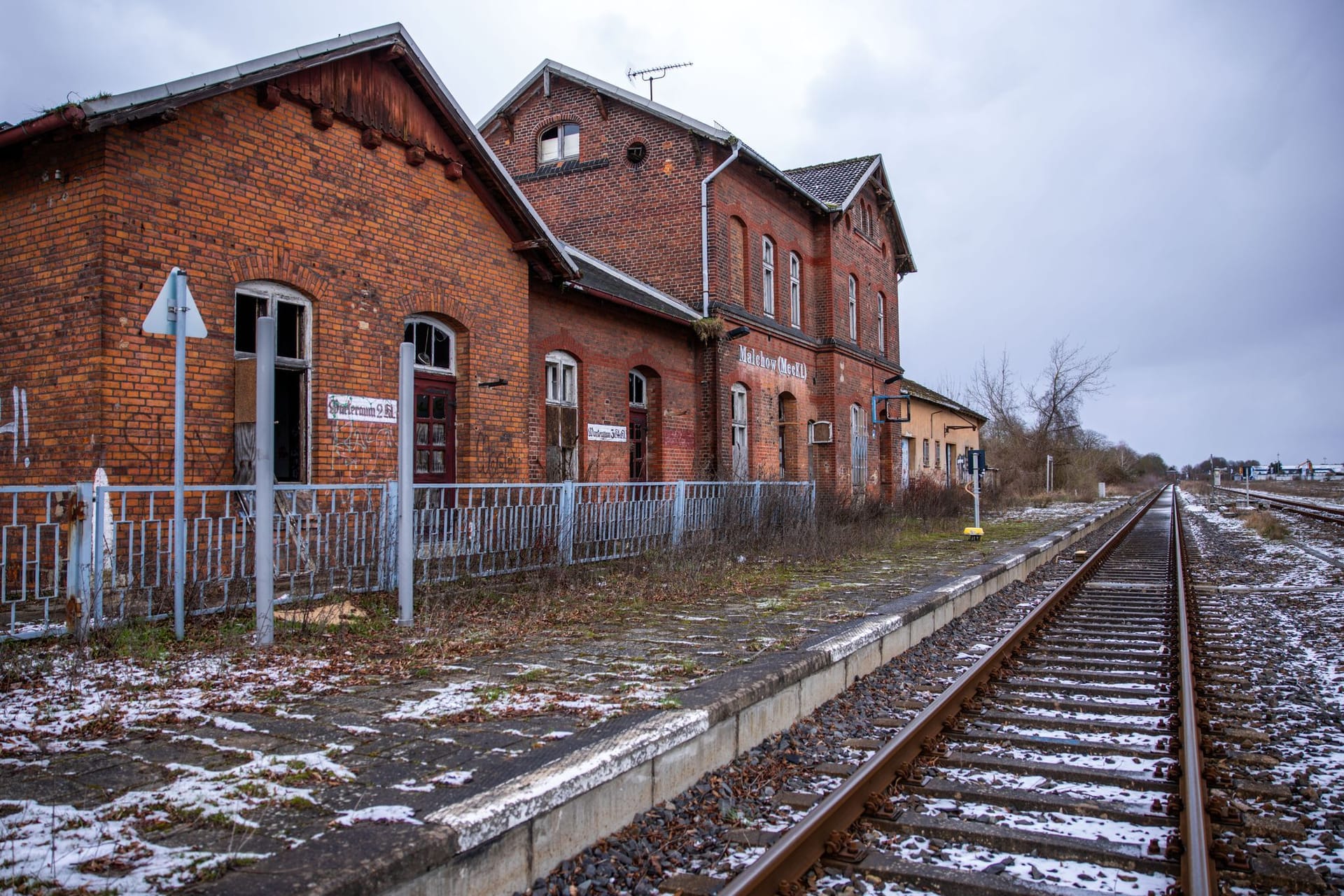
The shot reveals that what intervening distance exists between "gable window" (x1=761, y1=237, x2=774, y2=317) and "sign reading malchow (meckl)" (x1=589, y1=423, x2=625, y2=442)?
621 cm

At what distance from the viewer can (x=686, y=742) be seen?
434 cm

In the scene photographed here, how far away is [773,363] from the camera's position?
1991 centimetres

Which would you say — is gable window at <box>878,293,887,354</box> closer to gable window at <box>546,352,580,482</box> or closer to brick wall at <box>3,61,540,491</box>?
gable window at <box>546,352,580,482</box>

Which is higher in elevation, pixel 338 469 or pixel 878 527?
pixel 338 469

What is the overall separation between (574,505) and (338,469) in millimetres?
2751

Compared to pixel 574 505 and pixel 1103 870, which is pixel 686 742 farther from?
pixel 574 505

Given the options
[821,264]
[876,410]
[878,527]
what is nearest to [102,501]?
[878,527]

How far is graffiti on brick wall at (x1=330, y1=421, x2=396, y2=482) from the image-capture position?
9352 millimetres

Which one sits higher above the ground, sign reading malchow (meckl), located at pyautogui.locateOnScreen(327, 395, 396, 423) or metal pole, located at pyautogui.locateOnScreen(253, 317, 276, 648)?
sign reading malchow (meckl), located at pyautogui.locateOnScreen(327, 395, 396, 423)

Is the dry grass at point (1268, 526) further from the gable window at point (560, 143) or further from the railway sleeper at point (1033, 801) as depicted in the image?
the railway sleeper at point (1033, 801)

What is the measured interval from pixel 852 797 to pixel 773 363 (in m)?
16.3

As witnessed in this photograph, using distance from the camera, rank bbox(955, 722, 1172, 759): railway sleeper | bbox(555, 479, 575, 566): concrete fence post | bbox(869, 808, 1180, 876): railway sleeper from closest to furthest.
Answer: bbox(869, 808, 1180, 876): railway sleeper → bbox(955, 722, 1172, 759): railway sleeper → bbox(555, 479, 575, 566): concrete fence post

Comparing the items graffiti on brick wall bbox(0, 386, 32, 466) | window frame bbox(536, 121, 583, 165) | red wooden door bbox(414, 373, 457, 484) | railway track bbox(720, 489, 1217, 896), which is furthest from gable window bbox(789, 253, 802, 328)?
graffiti on brick wall bbox(0, 386, 32, 466)

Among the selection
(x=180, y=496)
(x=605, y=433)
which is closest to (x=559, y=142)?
(x=605, y=433)
